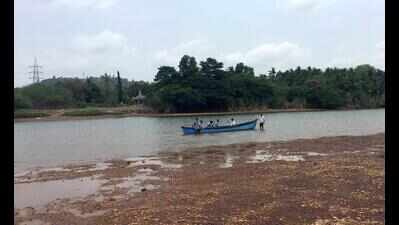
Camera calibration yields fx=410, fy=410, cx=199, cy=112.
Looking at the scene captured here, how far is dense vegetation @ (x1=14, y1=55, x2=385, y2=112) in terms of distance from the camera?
97.5m

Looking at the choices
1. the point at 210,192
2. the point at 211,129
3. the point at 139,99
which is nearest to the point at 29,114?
the point at 139,99

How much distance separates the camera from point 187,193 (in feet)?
45.0

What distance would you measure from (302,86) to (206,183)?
102868 mm

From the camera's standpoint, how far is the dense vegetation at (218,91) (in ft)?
320

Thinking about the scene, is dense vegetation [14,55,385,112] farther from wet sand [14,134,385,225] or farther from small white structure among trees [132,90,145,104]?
wet sand [14,134,385,225]

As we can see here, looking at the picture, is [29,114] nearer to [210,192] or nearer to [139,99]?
[139,99]

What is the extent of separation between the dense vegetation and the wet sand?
2917 inches

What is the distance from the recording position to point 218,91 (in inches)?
3888

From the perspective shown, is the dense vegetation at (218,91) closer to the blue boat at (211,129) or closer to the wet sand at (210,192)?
the blue boat at (211,129)

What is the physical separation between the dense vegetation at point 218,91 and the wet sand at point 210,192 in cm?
7410

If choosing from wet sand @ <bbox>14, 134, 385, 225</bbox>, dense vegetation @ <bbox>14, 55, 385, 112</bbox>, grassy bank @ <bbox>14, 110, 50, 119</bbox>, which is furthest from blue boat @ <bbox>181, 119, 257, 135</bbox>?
grassy bank @ <bbox>14, 110, 50, 119</bbox>

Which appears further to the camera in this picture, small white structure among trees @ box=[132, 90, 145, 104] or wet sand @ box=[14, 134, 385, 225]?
small white structure among trees @ box=[132, 90, 145, 104]
